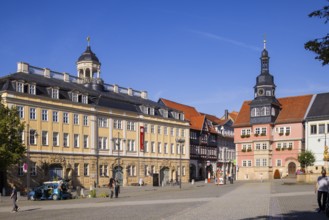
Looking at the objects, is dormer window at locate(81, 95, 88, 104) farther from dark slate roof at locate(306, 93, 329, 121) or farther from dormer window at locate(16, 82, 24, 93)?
→ dark slate roof at locate(306, 93, 329, 121)

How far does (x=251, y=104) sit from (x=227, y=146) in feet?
80.2

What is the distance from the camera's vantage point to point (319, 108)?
80.4 m

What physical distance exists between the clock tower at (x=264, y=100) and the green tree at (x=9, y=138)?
50.5 m

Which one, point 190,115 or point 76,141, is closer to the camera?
point 76,141

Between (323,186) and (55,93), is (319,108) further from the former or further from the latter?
(323,186)

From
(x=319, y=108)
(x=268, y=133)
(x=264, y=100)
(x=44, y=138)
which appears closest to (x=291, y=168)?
(x=268, y=133)

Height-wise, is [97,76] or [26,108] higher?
[97,76]

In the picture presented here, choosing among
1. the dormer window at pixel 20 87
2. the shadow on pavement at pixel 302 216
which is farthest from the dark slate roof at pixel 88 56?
the shadow on pavement at pixel 302 216

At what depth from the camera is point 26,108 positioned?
54.8 meters

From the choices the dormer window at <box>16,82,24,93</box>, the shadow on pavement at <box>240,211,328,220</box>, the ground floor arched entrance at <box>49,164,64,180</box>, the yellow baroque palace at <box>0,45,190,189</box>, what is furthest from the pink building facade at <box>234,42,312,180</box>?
the shadow on pavement at <box>240,211,328,220</box>

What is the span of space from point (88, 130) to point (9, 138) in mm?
20530

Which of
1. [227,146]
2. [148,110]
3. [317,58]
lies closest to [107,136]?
[148,110]

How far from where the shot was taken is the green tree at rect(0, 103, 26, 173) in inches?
1694

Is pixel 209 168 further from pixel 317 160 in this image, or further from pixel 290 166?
pixel 317 160
